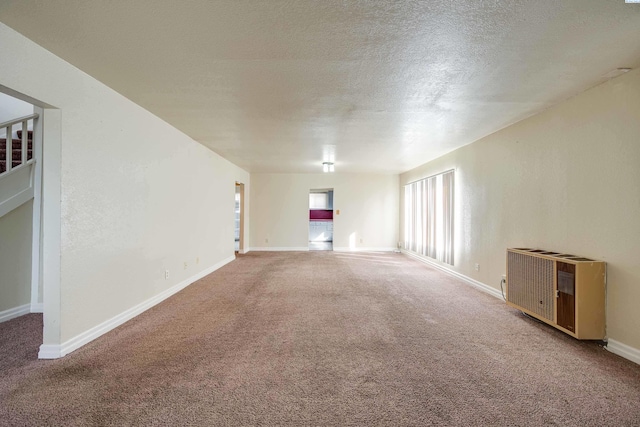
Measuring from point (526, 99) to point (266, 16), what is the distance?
271 centimetres

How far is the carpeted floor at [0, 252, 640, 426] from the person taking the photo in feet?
5.37

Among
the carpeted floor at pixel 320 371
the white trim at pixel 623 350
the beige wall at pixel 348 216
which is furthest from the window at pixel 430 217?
the white trim at pixel 623 350

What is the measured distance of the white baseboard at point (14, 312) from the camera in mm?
3084

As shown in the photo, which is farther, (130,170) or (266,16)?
(130,170)

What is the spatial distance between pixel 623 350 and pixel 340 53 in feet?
10.7

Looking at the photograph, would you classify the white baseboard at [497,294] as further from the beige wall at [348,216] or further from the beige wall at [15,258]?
the beige wall at [15,258]

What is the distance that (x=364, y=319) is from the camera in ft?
10.2

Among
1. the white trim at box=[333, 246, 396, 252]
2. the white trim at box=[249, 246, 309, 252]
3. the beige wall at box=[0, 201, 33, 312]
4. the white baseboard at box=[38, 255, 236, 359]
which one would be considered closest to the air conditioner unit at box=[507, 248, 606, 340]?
the white baseboard at box=[38, 255, 236, 359]

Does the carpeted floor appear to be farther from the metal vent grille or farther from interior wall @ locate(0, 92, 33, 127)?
interior wall @ locate(0, 92, 33, 127)

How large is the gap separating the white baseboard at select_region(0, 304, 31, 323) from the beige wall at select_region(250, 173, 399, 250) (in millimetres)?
5564

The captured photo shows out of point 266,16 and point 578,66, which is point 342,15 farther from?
point 578,66

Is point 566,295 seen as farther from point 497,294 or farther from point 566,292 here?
point 497,294

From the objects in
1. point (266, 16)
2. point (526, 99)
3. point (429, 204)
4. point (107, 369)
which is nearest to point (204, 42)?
point (266, 16)

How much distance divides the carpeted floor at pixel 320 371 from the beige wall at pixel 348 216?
5178mm
